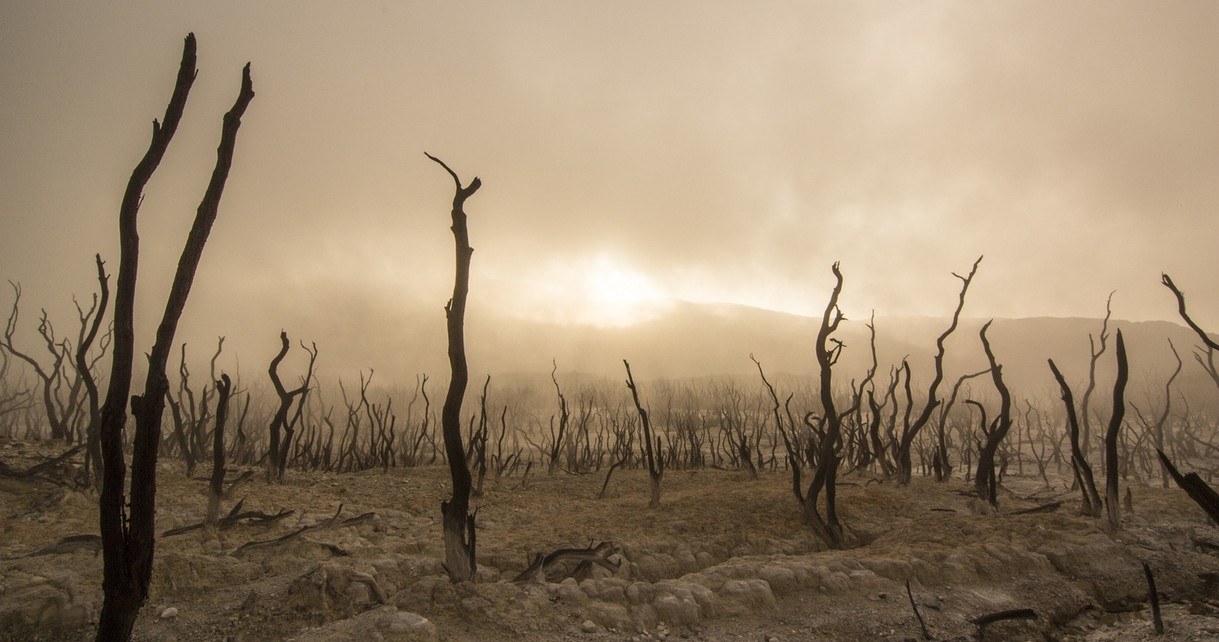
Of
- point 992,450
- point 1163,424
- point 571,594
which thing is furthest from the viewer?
point 1163,424

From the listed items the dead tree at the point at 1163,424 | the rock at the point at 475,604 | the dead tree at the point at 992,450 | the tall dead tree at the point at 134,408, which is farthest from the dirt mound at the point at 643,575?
the dead tree at the point at 1163,424

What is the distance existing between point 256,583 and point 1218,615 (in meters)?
8.41

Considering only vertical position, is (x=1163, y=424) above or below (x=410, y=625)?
above

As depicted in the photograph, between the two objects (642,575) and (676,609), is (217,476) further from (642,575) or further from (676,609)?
(676,609)

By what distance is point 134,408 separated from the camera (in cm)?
292

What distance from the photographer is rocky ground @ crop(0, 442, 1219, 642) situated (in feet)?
13.5

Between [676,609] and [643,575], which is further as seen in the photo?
[643,575]

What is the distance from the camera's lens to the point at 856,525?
702 centimetres

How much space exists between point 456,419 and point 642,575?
8.26 ft

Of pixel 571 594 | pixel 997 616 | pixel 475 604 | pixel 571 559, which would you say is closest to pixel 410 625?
pixel 475 604

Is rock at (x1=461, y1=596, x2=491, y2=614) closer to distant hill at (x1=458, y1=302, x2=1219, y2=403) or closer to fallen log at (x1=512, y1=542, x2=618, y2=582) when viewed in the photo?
fallen log at (x1=512, y1=542, x2=618, y2=582)

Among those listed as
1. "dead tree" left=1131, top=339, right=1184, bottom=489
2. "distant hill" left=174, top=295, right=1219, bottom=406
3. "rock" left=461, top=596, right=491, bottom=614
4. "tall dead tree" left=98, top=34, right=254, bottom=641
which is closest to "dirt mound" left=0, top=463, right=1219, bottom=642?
"rock" left=461, top=596, right=491, bottom=614

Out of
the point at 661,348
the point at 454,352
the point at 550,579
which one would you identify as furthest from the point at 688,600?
the point at 661,348

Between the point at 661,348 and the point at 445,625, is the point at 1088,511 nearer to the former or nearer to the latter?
the point at 445,625
